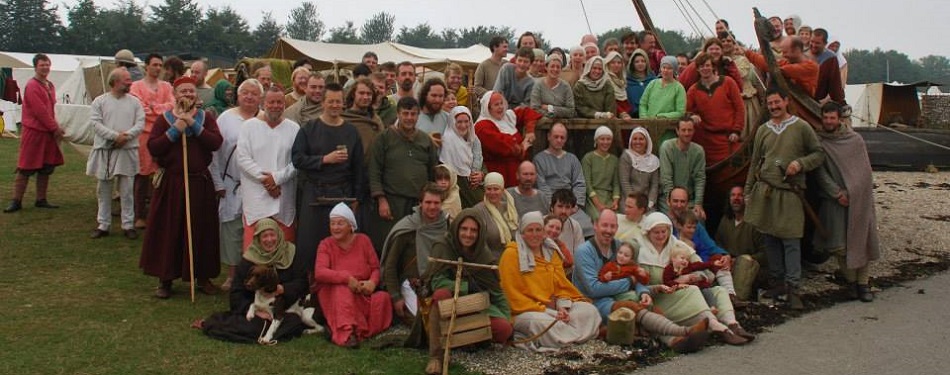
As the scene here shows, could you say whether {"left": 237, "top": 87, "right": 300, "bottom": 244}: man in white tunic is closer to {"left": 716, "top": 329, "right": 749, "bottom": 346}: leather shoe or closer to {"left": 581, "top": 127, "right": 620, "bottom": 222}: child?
{"left": 581, "top": 127, "right": 620, "bottom": 222}: child

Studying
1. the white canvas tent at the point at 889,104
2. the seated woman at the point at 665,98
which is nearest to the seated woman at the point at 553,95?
the seated woman at the point at 665,98

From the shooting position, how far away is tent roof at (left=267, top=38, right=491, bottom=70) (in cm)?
2242

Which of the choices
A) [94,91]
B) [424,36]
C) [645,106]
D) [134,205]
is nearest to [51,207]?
[134,205]

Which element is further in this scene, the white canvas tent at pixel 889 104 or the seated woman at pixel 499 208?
the white canvas tent at pixel 889 104

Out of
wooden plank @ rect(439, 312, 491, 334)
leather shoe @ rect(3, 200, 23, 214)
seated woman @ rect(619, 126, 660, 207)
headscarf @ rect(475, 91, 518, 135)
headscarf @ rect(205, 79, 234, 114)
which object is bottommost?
wooden plank @ rect(439, 312, 491, 334)

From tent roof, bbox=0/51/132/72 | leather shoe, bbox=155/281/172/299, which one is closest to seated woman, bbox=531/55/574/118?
leather shoe, bbox=155/281/172/299

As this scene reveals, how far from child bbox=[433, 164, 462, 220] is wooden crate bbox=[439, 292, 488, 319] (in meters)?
1.05

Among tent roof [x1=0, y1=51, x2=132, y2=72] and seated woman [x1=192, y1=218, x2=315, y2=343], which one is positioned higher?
tent roof [x1=0, y1=51, x2=132, y2=72]

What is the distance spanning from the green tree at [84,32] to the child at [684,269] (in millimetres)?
55731

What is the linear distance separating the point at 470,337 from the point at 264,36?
223 ft

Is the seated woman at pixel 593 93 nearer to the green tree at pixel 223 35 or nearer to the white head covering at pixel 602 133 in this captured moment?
the white head covering at pixel 602 133

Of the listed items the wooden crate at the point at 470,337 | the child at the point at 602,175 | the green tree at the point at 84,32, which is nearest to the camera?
the wooden crate at the point at 470,337

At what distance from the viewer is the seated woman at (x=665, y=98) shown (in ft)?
27.4

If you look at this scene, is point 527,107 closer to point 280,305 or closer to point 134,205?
point 280,305
